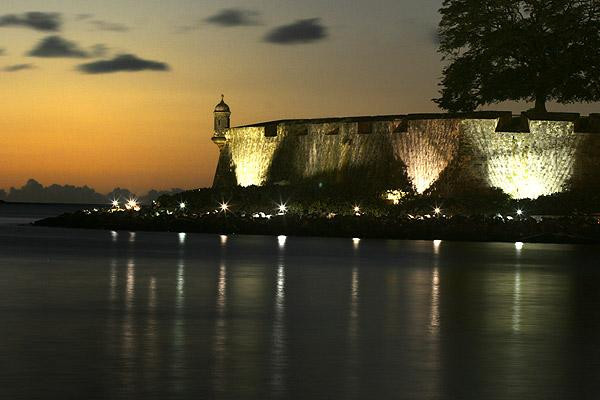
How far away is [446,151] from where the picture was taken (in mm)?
72125

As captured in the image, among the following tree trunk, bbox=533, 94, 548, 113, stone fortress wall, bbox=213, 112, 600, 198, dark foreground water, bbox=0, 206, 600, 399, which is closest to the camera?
dark foreground water, bbox=0, 206, 600, 399

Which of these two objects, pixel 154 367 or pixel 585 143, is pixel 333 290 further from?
pixel 585 143

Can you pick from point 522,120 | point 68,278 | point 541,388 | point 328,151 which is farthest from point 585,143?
point 541,388

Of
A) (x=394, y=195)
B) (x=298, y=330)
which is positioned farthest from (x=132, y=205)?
(x=298, y=330)

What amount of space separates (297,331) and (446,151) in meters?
54.2

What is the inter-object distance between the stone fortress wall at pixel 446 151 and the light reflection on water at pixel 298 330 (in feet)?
102

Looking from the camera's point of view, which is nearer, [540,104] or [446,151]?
[446,151]

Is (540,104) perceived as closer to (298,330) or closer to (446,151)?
(446,151)

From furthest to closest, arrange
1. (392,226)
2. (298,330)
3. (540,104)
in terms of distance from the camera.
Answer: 1. (540,104)
2. (392,226)
3. (298,330)

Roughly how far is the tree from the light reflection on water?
31.0m

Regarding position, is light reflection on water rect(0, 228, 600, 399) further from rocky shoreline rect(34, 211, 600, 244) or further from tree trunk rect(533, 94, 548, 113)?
tree trunk rect(533, 94, 548, 113)

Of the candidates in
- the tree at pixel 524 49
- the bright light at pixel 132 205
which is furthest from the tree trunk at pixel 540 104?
the bright light at pixel 132 205

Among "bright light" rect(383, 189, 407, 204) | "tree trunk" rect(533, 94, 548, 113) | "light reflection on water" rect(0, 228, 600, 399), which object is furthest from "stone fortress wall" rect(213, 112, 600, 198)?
"light reflection on water" rect(0, 228, 600, 399)

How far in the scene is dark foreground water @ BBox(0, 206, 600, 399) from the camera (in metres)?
13.5
